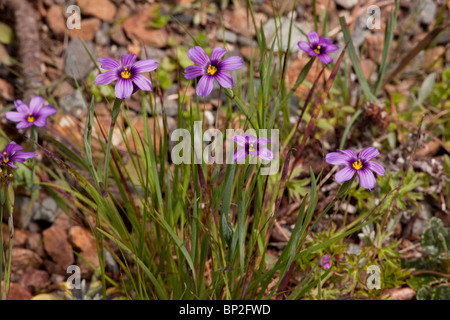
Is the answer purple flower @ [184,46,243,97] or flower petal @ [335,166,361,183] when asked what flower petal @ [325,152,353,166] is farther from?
purple flower @ [184,46,243,97]

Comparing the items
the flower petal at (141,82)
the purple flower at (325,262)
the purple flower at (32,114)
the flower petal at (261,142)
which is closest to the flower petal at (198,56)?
the flower petal at (141,82)

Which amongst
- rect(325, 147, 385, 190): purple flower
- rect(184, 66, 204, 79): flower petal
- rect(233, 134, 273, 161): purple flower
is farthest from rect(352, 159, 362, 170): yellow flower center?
rect(184, 66, 204, 79): flower petal

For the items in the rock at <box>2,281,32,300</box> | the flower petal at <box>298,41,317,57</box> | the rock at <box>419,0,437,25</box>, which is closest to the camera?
the flower petal at <box>298,41,317,57</box>

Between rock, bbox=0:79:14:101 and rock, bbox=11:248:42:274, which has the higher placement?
rock, bbox=0:79:14:101

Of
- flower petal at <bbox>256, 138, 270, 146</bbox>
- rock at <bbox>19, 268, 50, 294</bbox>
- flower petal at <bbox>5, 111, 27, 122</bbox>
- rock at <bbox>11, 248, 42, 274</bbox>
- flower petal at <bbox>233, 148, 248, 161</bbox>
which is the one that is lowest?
rock at <bbox>19, 268, 50, 294</bbox>

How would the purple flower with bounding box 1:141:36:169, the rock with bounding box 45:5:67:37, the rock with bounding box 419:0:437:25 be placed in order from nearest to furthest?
the purple flower with bounding box 1:141:36:169 < the rock with bounding box 45:5:67:37 < the rock with bounding box 419:0:437:25

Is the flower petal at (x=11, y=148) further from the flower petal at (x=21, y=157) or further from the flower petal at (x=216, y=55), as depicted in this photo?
the flower petal at (x=216, y=55)

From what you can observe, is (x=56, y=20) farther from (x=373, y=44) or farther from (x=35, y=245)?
(x=373, y=44)
